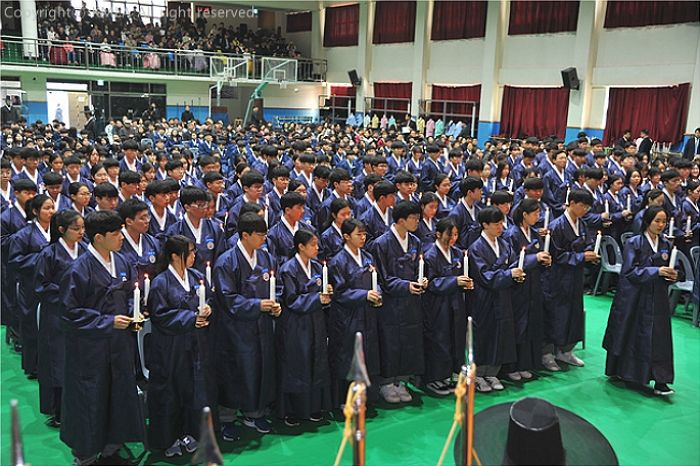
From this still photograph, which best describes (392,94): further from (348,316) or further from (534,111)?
(348,316)

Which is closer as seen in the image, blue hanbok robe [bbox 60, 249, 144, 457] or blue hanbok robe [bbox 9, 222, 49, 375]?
blue hanbok robe [bbox 60, 249, 144, 457]

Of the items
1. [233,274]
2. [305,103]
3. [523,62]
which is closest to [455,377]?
[233,274]

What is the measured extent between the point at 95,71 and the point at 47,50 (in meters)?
1.87

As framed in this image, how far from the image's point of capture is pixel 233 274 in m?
4.78

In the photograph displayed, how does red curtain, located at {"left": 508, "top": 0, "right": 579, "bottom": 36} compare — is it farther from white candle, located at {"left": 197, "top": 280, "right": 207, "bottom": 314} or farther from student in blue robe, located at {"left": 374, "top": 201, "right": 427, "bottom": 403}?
white candle, located at {"left": 197, "top": 280, "right": 207, "bottom": 314}

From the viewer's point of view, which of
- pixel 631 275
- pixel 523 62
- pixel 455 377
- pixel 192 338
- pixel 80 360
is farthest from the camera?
pixel 523 62

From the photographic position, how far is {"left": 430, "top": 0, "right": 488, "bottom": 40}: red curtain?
2311 cm

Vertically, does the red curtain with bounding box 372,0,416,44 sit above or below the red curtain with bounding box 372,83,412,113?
above

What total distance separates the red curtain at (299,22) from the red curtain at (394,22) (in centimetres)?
562

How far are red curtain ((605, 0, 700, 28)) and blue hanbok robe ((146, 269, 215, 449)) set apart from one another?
16.8 metres

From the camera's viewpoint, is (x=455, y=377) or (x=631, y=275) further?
(x=455, y=377)

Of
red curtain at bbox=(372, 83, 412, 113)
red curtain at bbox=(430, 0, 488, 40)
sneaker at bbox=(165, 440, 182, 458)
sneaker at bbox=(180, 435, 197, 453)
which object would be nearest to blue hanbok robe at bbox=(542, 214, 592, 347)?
sneaker at bbox=(180, 435, 197, 453)

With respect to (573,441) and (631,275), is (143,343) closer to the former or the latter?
(573,441)

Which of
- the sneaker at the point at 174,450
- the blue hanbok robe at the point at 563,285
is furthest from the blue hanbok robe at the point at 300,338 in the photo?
the blue hanbok robe at the point at 563,285
